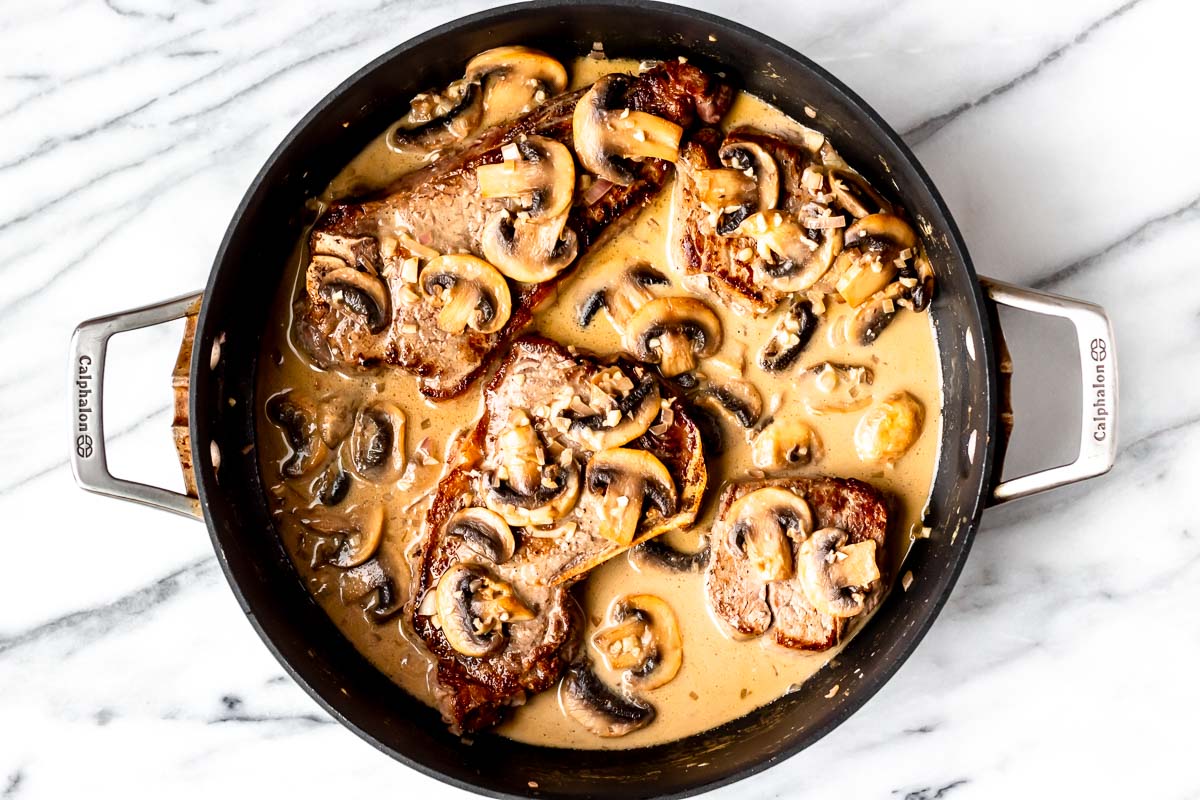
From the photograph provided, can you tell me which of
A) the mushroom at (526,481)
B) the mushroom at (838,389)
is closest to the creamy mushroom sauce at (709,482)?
the mushroom at (838,389)

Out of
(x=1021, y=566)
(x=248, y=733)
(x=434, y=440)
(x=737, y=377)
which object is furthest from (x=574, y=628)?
(x=1021, y=566)

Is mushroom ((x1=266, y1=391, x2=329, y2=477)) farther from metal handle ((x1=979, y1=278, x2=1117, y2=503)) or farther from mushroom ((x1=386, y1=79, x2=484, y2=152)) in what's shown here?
metal handle ((x1=979, y1=278, x2=1117, y2=503))

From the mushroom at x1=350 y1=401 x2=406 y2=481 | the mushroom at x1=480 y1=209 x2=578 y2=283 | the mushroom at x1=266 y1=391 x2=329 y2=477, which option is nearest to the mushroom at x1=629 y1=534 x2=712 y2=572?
the mushroom at x1=350 y1=401 x2=406 y2=481

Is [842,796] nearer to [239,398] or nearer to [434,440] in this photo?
[434,440]

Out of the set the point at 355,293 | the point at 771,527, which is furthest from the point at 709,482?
the point at 355,293

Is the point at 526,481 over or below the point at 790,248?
below

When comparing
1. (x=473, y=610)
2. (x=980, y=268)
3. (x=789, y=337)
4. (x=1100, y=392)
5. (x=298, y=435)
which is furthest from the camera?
(x=980, y=268)

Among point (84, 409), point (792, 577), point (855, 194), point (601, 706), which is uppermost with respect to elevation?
point (855, 194)

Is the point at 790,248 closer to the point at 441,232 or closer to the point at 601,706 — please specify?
the point at 441,232
